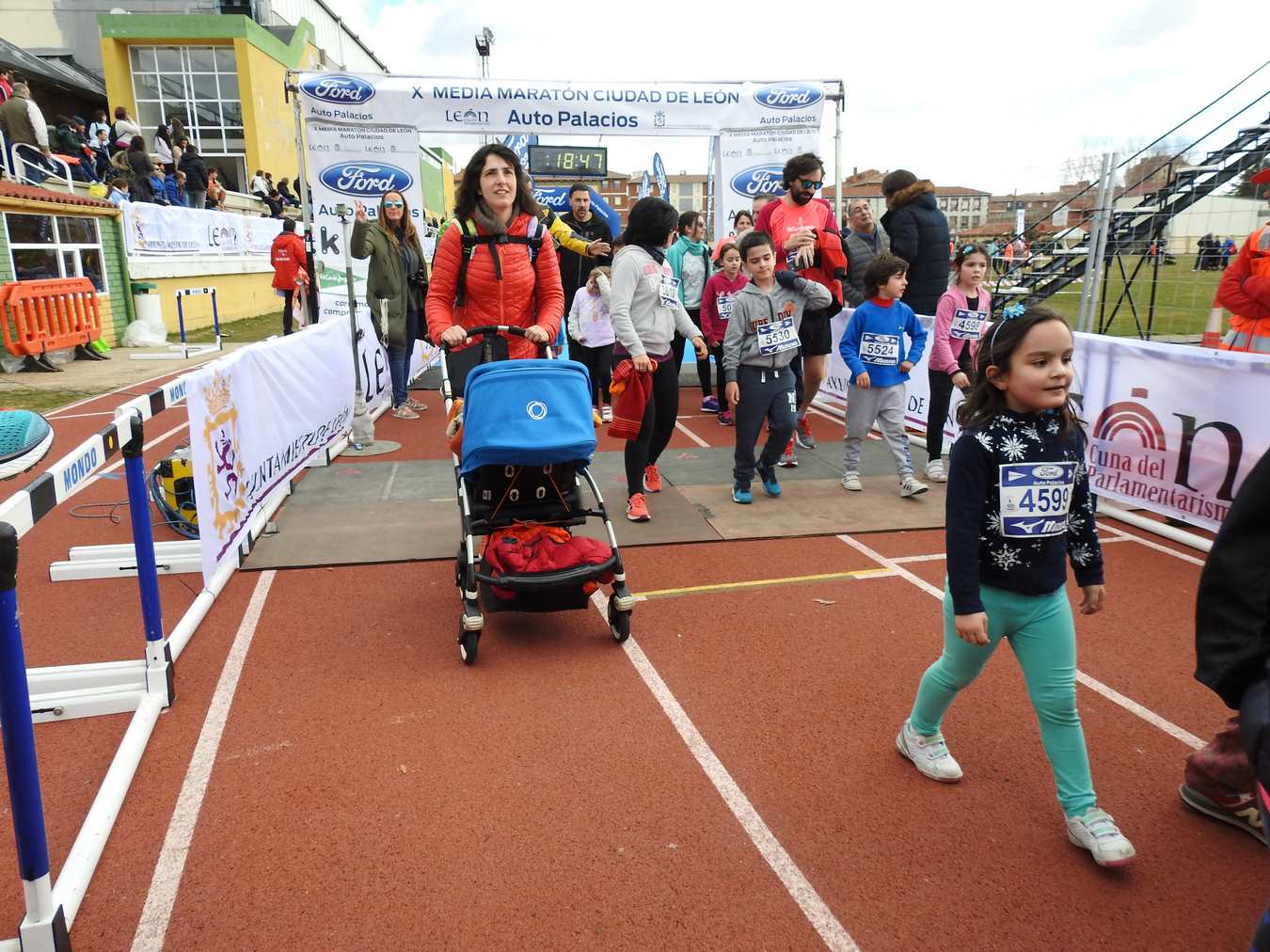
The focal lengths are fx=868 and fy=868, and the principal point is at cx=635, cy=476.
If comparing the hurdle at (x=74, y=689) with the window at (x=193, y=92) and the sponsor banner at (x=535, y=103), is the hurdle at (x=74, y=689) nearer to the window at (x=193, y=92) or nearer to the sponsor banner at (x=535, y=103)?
the sponsor banner at (x=535, y=103)

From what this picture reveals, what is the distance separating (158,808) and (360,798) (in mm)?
701

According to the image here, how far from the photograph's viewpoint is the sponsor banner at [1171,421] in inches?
218

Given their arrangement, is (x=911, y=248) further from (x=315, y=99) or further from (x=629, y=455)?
(x=315, y=99)

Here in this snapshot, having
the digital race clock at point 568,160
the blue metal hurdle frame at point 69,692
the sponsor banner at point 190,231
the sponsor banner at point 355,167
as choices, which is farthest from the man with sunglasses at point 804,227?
the sponsor banner at point 190,231

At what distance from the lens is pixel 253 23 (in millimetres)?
34250

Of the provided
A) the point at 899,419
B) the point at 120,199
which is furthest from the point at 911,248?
the point at 120,199

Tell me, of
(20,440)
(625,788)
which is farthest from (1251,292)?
(20,440)

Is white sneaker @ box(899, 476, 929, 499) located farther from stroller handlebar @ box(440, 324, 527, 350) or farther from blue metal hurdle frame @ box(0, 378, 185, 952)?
blue metal hurdle frame @ box(0, 378, 185, 952)

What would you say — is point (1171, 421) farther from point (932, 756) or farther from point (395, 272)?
point (395, 272)

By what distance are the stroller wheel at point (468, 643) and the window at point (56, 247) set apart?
14.1 metres

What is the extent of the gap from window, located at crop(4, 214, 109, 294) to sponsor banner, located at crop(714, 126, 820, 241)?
11355 millimetres

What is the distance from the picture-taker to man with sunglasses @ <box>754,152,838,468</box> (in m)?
7.68

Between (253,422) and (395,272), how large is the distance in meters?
4.00

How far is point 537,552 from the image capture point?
428 cm
